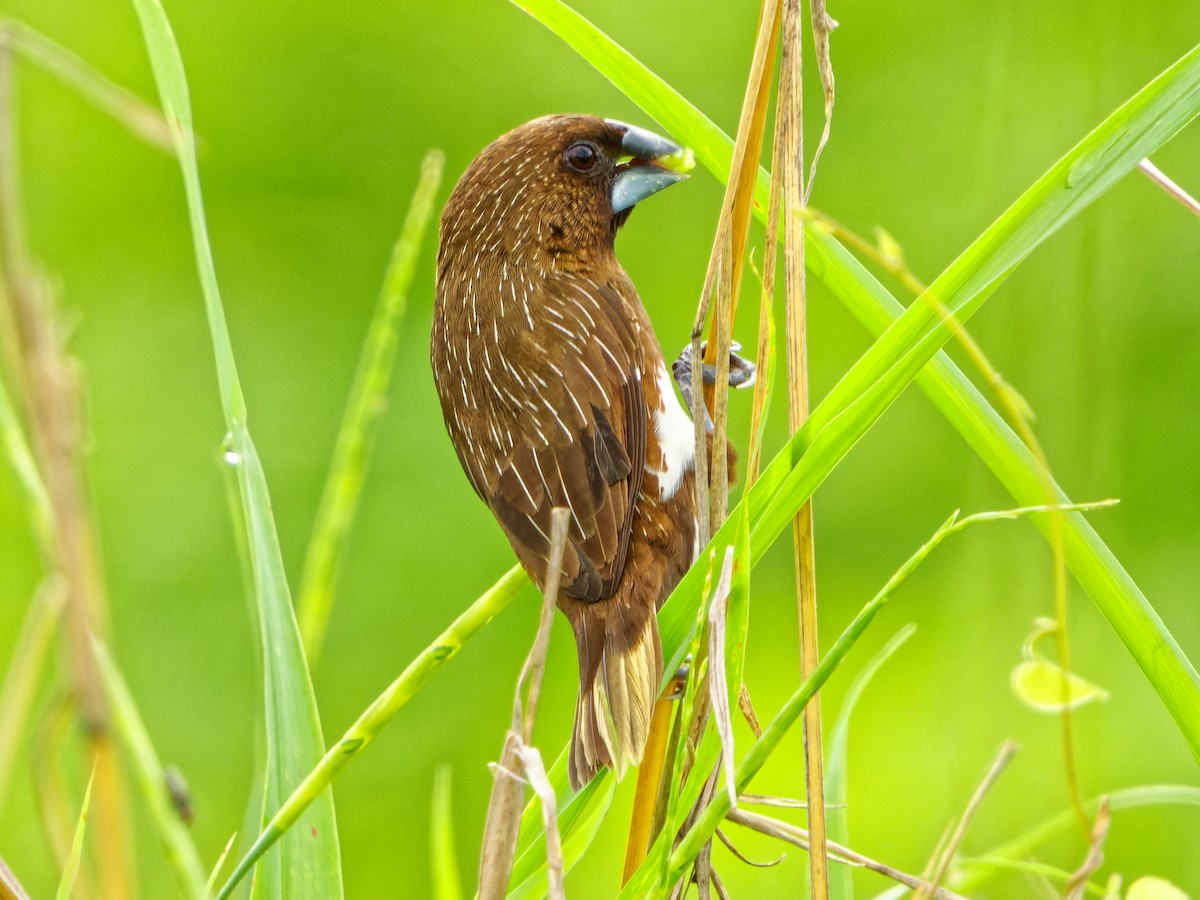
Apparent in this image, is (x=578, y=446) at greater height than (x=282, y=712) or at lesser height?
greater

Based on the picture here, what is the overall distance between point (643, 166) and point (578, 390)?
0.51m

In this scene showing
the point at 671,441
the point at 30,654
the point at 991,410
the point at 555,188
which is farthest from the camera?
the point at 555,188

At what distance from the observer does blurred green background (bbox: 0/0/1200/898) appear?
4.49m

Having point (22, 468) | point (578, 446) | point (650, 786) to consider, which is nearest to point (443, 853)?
point (650, 786)

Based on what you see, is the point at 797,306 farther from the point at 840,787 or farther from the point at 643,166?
the point at 643,166

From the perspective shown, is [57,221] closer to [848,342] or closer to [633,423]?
[848,342]

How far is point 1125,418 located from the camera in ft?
16.8

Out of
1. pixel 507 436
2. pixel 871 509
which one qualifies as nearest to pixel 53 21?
pixel 871 509

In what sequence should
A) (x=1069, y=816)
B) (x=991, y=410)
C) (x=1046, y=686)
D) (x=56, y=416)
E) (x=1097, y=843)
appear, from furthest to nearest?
(x=1069, y=816), (x=991, y=410), (x=1046, y=686), (x=1097, y=843), (x=56, y=416)

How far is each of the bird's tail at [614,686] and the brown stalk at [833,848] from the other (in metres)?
0.17

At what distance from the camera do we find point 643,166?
2203mm

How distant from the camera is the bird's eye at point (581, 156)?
7.15 ft

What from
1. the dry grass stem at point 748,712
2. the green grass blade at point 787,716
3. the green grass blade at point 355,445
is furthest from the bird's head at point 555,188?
the green grass blade at point 787,716

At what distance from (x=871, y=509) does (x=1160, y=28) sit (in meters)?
2.04
